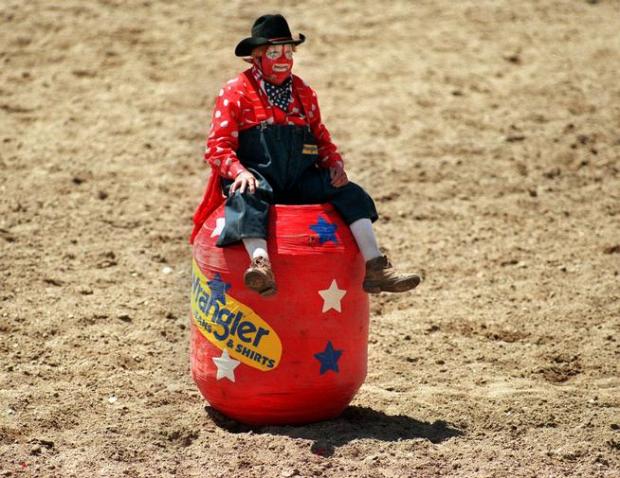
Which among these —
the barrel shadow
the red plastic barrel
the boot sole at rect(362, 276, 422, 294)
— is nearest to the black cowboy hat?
the red plastic barrel

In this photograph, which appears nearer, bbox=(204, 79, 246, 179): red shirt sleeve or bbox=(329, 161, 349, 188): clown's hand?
bbox=(204, 79, 246, 179): red shirt sleeve

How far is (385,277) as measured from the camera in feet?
18.0

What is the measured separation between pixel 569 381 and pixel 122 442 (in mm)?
2388

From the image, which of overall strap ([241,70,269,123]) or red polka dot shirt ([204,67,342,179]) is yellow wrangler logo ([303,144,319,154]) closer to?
red polka dot shirt ([204,67,342,179])

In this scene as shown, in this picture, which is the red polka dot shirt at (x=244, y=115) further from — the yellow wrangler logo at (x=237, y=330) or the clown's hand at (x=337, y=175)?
the yellow wrangler logo at (x=237, y=330)

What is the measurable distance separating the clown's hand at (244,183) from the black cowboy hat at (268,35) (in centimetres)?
62

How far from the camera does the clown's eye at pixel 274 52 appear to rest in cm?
564

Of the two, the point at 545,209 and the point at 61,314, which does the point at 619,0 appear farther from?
the point at 61,314

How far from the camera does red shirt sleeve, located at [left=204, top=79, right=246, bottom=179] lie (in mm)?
5512

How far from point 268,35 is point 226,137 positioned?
52cm

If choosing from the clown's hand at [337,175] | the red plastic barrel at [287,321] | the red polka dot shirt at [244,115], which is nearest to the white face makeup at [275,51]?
the red polka dot shirt at [244,115]

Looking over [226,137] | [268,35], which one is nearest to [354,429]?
[226,137]

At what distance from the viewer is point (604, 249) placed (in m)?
8.11

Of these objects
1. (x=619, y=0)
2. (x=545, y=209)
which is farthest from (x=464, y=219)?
(x=619, y=0)
